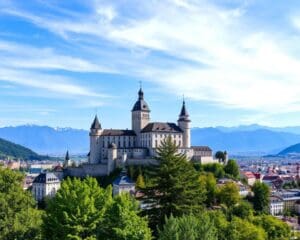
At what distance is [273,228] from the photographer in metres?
53.2

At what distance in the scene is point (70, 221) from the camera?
73.8 feet

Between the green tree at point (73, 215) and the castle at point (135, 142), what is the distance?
2271 inches

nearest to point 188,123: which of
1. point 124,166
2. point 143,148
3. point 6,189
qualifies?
point 143,148

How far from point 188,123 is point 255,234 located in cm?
4605

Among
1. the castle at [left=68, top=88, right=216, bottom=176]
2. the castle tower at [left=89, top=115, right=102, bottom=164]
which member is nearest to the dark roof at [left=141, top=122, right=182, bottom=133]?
the castle at [left=68, top=88, right=216, bottom=176]

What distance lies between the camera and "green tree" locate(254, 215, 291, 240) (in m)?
52.8

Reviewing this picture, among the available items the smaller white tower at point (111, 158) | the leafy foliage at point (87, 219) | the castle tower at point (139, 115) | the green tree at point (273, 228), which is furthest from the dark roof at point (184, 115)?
the leafy foliage at point (87, 219)

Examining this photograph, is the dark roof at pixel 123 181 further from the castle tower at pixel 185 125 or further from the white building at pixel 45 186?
the castle tower at pixel 185 125

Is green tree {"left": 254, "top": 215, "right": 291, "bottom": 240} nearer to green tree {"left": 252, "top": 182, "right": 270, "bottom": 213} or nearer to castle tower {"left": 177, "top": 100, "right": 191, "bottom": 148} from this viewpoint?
green tree {"left": 252, "top": 182, "right": 270, "bottom": 213}

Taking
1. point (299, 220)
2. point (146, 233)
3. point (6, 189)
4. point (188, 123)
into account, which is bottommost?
point (299, 220)

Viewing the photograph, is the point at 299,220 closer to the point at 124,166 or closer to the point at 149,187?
the point at 124,166

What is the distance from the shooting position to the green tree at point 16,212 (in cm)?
2577

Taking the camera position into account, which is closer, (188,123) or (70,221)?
(70,221)

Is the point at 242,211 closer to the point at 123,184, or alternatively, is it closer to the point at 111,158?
the point at 123,184
